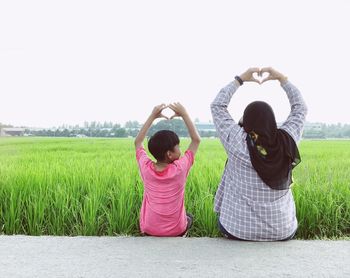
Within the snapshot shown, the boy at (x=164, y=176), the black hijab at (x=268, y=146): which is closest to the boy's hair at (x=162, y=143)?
the boy at (x=164, y=176)

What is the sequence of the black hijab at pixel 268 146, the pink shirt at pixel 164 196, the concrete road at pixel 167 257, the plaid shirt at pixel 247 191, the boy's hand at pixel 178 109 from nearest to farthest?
1. the concrete road at pixel 167 257
2. the black hijab at pixel 268 146
3. the plaid shirt at pixel 247 191
4. the pink shirt at pixel 164 196
5. the boy's hand at pixel 178 109

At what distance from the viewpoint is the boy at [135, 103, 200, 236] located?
3205 mm

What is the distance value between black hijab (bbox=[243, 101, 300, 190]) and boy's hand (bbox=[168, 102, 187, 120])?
493 millimetres

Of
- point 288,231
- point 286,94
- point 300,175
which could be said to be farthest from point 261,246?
point 300,175

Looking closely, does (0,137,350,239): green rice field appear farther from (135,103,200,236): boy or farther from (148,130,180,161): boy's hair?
(148,130,180,161): boy's hair

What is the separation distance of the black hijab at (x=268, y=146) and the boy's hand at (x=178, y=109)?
0.49m

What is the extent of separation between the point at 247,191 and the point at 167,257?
62 cm

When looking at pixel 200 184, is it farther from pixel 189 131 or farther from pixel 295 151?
pixel 295 151

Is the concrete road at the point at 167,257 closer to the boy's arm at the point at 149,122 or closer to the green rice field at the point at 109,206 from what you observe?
the green rice field at the point at 109,206

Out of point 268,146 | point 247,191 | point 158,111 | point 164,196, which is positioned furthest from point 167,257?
point 158,111

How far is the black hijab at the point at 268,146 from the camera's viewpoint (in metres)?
2.96

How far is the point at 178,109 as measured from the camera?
133 inches

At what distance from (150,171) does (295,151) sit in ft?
2.88

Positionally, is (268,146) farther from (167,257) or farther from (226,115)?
(167,257)
